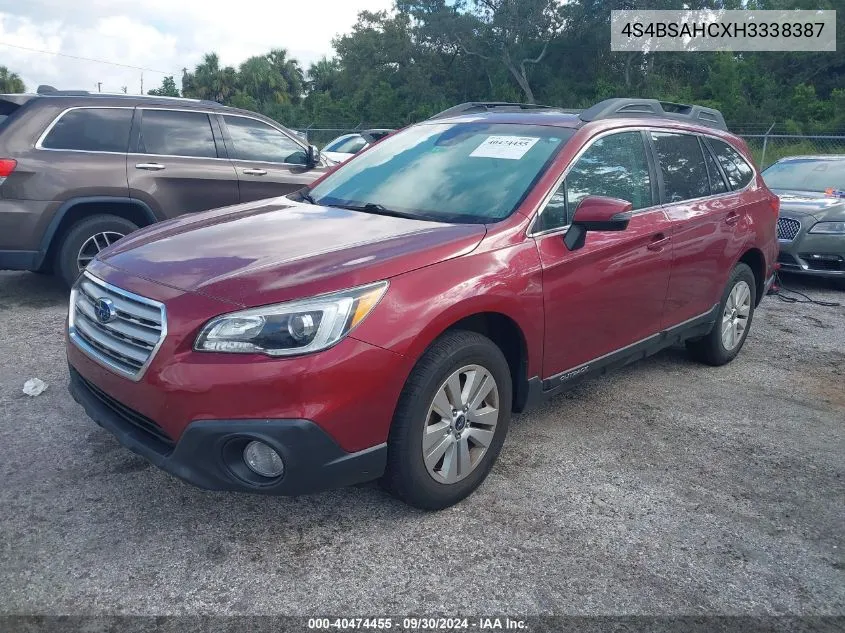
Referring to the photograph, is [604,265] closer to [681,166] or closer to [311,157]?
[681,166]

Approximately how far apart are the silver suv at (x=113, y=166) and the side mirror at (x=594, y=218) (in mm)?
4255

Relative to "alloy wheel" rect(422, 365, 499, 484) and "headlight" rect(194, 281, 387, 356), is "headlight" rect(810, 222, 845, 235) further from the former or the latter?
"headlight" rect(194, 281, 387, 356)

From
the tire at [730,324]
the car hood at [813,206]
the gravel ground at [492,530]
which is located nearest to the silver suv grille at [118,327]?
the gravel ground at [492,530]

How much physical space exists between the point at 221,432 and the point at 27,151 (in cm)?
452

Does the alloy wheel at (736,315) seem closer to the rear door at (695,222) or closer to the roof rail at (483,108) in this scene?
the rear door at (695,222)

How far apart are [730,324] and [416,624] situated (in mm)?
3700

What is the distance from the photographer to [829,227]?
809 cm

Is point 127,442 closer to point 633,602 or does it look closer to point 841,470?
point 633,602

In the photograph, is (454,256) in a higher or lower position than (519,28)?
lower

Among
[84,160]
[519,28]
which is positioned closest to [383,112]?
[519,28]

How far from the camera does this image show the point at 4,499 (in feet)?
10.4

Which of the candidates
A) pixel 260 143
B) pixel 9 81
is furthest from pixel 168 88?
pixel 260 143

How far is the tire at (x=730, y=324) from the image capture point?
5.16 metres

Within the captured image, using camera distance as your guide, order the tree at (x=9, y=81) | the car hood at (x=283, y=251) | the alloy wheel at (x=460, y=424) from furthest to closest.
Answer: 1. the tree at (x=9, y=81)
2. the alloy wheel at (x=460, y=424)
3. the car hood at (x=283, y=251)
